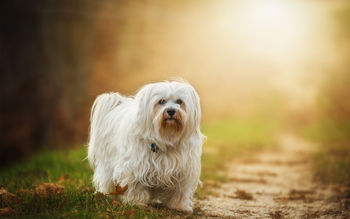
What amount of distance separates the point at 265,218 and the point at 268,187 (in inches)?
85.1

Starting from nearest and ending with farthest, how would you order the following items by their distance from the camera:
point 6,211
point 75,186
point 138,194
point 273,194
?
point 6,211, point 138,194, point 75,186, point 273,194

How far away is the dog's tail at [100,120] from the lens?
18.2 feet

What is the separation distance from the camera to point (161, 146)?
15.7 feet

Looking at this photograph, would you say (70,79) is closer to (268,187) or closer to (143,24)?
(143,24)

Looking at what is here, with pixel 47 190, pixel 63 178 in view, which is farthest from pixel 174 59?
pixel 47 190

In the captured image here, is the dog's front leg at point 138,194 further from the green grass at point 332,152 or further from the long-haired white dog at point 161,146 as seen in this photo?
the green grass at point 332,152

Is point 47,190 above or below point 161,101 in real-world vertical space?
below

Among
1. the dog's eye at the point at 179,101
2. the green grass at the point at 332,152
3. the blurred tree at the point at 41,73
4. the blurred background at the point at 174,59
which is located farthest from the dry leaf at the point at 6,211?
the blurred tree at the point at 41,73

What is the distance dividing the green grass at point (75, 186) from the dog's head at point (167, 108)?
840 millimetres

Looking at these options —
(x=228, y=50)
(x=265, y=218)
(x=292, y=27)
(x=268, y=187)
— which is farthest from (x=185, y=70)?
(x=265, y=218)

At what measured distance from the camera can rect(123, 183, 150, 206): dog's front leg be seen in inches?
190

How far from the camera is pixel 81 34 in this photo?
21547 mm

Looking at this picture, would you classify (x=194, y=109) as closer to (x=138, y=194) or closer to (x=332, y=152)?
(x=138, y=194)

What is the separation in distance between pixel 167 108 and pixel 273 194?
8.98 feet
